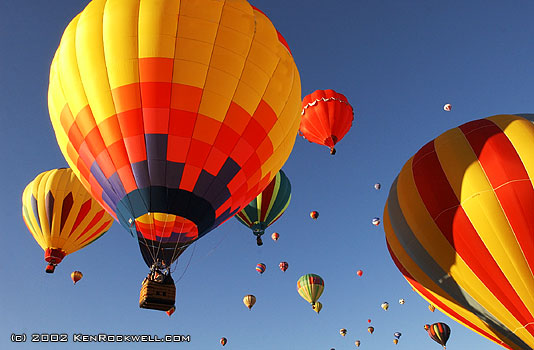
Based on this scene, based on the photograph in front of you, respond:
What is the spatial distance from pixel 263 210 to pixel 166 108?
9.95 metres

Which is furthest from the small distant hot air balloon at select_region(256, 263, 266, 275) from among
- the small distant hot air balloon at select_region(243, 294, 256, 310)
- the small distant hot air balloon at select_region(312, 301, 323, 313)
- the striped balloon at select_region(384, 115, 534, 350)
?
the striped balloon at select_region(384, 115, 534, 350)

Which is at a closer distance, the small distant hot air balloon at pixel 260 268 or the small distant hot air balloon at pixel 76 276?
the small distant hot air balloon at pixel 76 276

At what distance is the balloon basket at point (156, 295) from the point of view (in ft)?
21.1

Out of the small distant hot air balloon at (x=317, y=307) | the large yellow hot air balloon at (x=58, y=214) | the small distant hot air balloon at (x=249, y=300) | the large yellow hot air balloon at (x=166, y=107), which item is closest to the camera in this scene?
the large yellow hot air balloon at (x=166, y=107)

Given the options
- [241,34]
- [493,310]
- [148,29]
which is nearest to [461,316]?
[493,310]

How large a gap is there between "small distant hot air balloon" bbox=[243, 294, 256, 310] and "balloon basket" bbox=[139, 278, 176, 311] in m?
14.7

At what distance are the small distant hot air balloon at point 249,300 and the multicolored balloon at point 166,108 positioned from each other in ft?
46.9

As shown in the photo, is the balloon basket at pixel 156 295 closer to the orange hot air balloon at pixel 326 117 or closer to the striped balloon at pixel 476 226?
the striped balloon at pixel 476 226

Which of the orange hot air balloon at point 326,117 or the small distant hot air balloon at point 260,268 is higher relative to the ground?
the orange hot air balloon at point 326,117

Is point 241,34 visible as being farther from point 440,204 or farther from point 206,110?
point 440,204

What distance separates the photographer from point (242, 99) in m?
7.07

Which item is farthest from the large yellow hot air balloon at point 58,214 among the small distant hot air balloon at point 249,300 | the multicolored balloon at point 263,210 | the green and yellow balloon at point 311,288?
the green and yellow balloon at point 311,288

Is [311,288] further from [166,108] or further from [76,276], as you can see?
[166,108]

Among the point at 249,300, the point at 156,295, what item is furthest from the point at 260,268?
the point at 156,295
